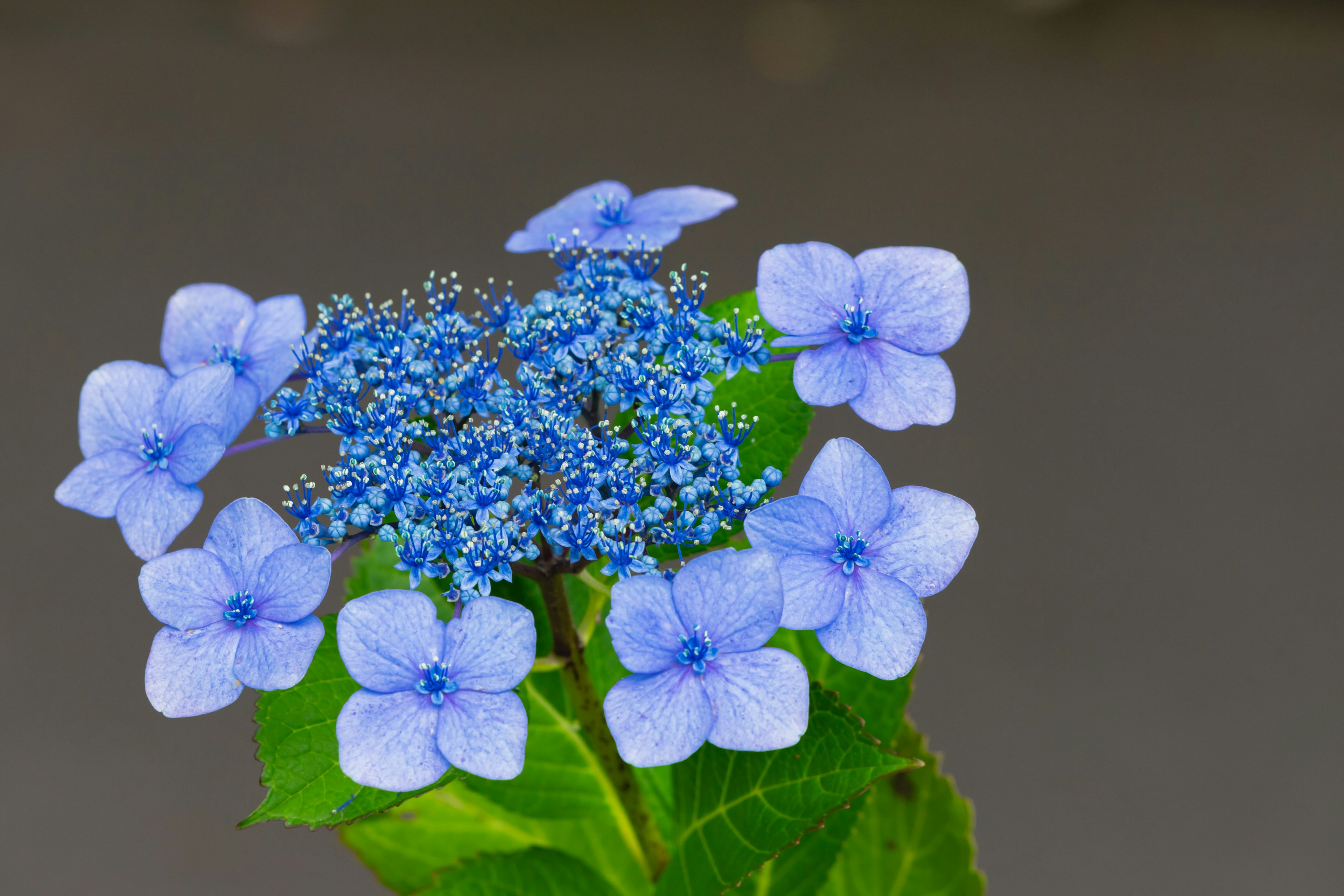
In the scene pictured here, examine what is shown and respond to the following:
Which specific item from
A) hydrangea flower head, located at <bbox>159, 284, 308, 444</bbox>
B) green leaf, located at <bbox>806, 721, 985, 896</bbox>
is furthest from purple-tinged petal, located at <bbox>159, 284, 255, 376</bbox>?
green leaf, located at <bbox>806, 721, 985, 896</bbox>

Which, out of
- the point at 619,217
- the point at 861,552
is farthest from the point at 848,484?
the point at 619,217

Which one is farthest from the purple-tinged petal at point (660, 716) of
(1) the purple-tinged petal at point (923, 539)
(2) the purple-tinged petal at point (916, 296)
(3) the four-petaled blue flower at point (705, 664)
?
(2) the purple-tinged petal at point (916, 296)

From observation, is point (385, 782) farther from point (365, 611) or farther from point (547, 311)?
point (547, 311)

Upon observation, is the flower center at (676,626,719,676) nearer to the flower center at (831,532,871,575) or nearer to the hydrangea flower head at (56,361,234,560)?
the flower center at (831,532,871,575)

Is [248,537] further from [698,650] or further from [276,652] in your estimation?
[698,650]

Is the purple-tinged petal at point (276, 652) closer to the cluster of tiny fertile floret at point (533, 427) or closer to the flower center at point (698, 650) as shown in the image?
the cluster of tiny fertile floret at point (533, 427)

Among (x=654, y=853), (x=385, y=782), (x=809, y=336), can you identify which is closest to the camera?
(x=385, y=782)

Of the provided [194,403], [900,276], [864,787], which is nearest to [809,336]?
[900,276]
